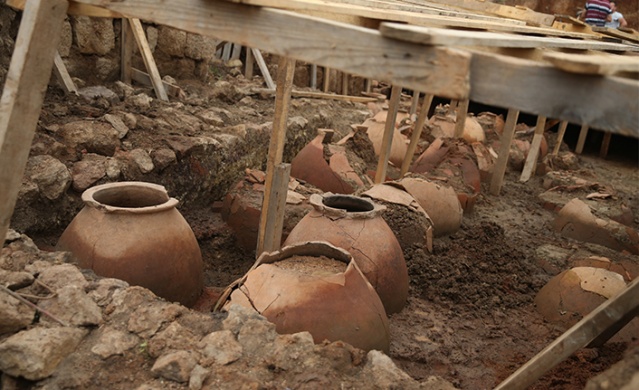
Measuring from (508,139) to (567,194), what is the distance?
1.28 metres

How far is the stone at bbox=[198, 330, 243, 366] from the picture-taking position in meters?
3.02

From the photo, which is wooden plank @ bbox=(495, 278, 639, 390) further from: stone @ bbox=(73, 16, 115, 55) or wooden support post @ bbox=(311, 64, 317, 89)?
wooden support post @ bbox=(311, 64, 317, 89)

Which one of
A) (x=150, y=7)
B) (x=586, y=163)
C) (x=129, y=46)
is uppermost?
(x=150, y=7)

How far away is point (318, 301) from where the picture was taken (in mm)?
3354

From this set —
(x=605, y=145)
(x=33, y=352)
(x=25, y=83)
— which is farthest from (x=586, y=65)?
(x=605, y=145)

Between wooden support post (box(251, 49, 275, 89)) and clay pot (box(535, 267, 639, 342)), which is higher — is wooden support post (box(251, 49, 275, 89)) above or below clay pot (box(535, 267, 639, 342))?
above

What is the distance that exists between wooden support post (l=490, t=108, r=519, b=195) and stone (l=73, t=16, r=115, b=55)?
5.25 m

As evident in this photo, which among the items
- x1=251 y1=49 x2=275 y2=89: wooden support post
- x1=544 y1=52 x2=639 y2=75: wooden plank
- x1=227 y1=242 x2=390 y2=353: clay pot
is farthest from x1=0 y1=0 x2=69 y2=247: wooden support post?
x1=251 y1=49 x2=275 y2=89: wooden support post

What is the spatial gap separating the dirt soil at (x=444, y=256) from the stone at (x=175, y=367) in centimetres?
14

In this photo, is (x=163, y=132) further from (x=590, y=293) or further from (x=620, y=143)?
(x=620, y=143)

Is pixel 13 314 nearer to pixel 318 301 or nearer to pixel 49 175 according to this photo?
pixel 318 301

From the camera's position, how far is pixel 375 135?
27.5 feet

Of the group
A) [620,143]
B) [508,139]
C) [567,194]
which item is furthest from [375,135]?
[620,143]

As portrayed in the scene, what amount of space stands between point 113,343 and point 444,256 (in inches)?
140
